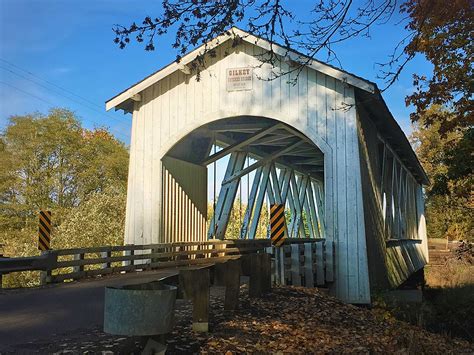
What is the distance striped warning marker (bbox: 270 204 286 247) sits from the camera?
1194cm

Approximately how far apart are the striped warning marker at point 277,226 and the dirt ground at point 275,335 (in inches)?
107

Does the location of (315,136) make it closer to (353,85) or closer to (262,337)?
(353,85)

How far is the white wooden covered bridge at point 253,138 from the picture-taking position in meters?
12.2

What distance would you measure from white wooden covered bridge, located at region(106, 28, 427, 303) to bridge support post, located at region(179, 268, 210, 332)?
6080 mm

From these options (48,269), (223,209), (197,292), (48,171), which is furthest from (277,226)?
(48,171)

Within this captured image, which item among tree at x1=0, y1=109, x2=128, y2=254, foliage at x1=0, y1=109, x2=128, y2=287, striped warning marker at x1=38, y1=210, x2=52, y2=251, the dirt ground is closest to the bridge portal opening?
striped warning marker at x1=38, y1=210, x2=52, y2=251

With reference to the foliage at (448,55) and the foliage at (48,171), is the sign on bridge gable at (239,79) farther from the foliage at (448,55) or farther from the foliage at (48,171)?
the foliage at (48,171)

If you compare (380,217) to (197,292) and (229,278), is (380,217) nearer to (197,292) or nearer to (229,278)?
(229,278)

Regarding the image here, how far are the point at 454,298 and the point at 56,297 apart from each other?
491 inches

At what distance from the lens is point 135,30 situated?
513cm

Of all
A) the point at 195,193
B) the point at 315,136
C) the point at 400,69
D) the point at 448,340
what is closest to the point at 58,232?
the point at 195,193

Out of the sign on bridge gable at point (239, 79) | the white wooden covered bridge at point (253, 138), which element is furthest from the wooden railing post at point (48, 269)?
the sign on bridge gable at point (239, 79)

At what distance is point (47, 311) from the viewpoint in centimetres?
682

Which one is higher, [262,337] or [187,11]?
[187,11]
